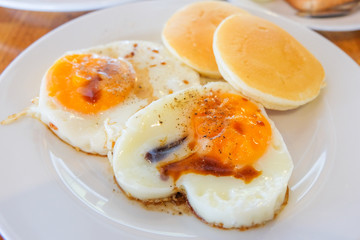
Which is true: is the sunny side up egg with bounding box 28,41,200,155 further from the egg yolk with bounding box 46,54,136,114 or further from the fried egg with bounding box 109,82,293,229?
the fried egg with bounding box 109,82,293,229

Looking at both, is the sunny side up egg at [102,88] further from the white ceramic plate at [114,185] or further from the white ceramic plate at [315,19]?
the white ceramic plate at [315,19]

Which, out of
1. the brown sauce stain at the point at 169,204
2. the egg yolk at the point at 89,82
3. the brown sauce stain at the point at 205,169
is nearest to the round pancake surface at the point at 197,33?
the egg yolk at the point at 89,82

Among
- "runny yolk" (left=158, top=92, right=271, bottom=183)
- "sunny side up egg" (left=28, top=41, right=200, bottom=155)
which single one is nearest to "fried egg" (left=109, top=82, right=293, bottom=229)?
"runny yolk" (left=158, top=92, right=271, bottom=183)

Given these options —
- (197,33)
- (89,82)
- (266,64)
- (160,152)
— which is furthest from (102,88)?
(266,64)

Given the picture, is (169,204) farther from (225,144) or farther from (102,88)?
(102,88)

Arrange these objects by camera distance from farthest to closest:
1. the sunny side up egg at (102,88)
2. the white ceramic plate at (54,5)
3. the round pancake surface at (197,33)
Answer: the white ceramic plate at (54,5) → the round pancake surface at (197,33) → the sunny side up egg at (102,88)

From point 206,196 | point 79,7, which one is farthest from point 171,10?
point 206,196
